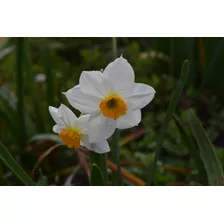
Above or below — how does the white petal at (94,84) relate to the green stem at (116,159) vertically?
above

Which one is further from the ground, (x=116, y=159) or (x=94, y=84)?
(x=94, y=84)

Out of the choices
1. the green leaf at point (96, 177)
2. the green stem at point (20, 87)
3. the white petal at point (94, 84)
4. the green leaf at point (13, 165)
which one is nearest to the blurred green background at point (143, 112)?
the green stem at point (20, 87)

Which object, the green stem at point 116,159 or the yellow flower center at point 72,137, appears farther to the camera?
the green stem at point 116,159

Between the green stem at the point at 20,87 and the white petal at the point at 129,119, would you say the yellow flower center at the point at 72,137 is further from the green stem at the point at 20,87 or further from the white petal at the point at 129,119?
the green stem at the point at 20,87

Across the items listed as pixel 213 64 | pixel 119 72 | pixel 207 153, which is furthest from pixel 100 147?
pixel 213 64

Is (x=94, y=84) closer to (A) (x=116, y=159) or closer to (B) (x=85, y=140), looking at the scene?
(B) (x=85, y=140)
